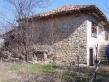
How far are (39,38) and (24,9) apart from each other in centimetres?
300

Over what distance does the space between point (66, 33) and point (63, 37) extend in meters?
0.41

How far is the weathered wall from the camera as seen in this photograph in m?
18.4

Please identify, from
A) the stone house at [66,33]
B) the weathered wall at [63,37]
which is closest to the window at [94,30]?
the stone house at [66,33]

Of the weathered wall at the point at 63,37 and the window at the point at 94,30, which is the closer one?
the weathered wall at the point at 63,37

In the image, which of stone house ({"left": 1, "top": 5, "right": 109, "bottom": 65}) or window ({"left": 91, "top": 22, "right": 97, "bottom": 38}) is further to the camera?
window ({"left": 91, "top": 22, "right": 97, "bottom": 38})

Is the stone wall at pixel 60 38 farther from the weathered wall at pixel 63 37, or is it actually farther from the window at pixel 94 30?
the window at pixel 94 30

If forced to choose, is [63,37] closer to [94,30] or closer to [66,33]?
[66,33]

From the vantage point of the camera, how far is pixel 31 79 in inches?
378

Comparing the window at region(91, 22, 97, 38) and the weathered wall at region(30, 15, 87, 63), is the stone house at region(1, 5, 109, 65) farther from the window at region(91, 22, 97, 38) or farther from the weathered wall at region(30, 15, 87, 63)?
the window at region(91, 22, 97, 38)

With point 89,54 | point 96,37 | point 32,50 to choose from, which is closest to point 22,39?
point 32,50

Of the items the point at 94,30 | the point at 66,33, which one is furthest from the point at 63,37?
the point at 94,30

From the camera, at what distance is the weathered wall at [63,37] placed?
18.4 metres

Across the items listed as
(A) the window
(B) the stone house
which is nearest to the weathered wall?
(B) the stone house

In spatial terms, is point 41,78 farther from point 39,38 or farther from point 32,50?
point 39,38
